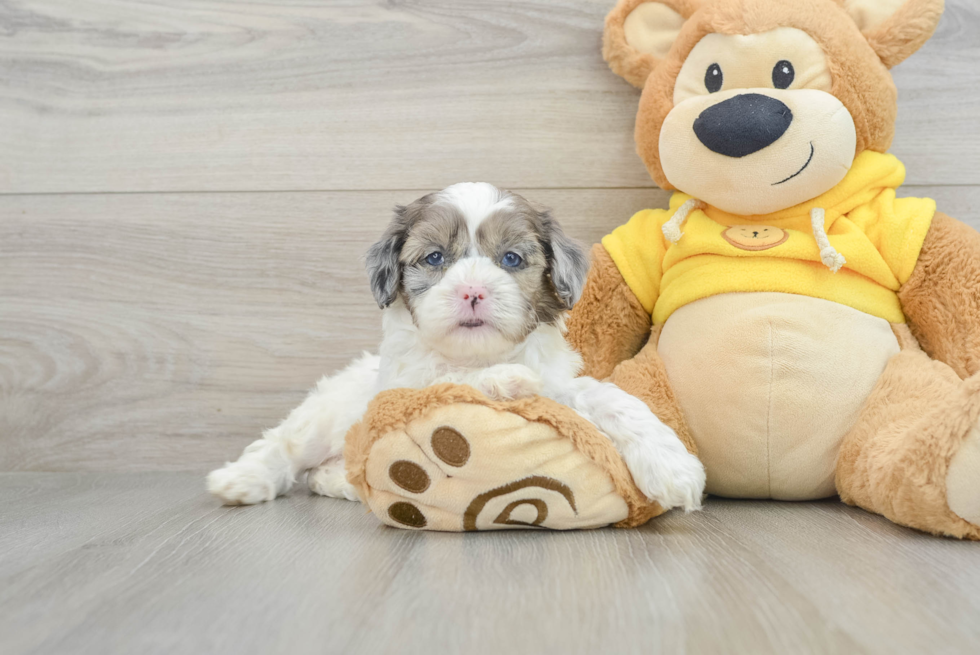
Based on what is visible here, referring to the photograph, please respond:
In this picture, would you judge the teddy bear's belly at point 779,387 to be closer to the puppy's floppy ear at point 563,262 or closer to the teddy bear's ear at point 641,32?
the puppy's floppy ear at point 563,262

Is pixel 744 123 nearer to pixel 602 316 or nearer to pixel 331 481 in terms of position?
pixel 602 316

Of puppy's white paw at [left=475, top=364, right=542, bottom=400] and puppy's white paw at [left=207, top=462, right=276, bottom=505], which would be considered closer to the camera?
puppy's white paw at [left=475, top=364, right=542, bottom=400]

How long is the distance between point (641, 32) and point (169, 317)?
4.56ft

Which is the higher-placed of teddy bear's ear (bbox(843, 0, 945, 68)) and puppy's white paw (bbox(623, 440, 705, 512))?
teddy bear's ear (bbox(843, 0, 945, 68))

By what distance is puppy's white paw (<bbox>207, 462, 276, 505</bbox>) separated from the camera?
5.16 feet

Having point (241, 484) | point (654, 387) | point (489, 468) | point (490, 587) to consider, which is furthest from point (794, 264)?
point (241, 484)

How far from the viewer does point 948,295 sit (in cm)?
149

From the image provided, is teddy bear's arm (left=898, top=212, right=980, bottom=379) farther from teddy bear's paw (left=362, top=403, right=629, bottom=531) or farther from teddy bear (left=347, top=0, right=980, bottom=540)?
teddy bear's paw (left=362, top=403, right=629, bottom=531)

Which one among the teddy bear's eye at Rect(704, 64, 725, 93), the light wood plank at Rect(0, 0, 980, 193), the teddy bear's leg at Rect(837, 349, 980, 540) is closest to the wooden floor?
the light wood plank at Rect(0, 0, 980, 193)

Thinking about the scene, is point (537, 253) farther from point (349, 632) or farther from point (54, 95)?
point (54, 95)

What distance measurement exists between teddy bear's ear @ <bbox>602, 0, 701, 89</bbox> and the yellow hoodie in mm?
379

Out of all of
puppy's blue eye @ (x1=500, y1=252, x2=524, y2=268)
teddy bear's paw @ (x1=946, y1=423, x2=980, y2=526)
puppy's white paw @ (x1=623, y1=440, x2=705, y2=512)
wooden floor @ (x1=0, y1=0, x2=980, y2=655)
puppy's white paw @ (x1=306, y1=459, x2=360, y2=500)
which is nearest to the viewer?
teddy bear's paw @ (x1=946, y1=423, x2=980, y2=526)

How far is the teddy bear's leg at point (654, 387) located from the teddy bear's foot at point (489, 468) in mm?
288

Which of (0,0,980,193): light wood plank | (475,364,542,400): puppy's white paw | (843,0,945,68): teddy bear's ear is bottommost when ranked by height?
(475,364,542,400): puppy's white paw
